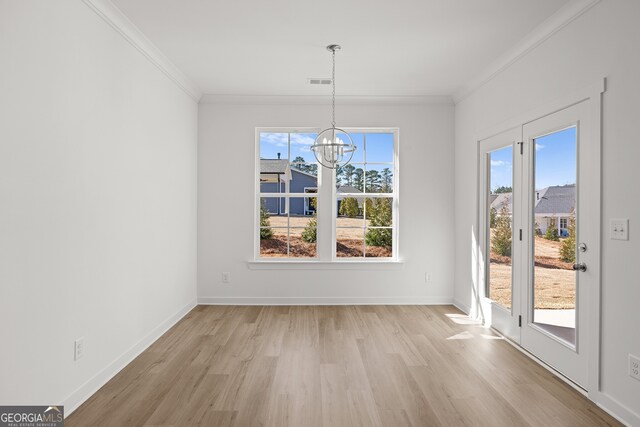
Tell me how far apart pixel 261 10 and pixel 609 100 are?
2536mm

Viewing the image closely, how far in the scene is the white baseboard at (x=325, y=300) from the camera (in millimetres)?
5246

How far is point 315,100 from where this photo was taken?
17.1 feet

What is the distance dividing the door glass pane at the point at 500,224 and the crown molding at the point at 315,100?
1330mm

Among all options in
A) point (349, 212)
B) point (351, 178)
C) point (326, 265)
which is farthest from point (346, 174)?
point (326, 265)

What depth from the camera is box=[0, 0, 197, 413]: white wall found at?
6.63ft

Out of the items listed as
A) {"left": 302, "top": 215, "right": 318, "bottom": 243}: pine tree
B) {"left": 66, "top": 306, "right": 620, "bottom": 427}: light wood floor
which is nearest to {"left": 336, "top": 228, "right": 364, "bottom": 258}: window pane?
{"left": 302, "top": 215, "right": 318, "bottom": 243}: pine tree

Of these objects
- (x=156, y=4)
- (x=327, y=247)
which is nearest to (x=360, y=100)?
(x=327, y=247)

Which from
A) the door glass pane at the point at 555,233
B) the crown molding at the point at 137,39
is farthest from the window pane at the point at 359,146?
the door glass pane at the point at 555,233

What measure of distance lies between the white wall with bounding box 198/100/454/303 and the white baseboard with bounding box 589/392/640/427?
109 inches

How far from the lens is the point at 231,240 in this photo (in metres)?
5.25

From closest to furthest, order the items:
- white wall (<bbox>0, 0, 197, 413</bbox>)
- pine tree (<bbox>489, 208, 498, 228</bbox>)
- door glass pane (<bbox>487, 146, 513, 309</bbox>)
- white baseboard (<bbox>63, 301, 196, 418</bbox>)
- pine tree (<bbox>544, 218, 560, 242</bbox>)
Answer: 1. white wall (<bbox>0, 0, 197, 413</bbox>)
2. white baseboard (<bbox>63, 301, 196, 418</bbox>)
3. pine tree (<bbox>544, 218, 560, 242</bbox>)
4. door glass pane (<bbox>487, 146, 513, 309</bbox>)
5. pine tree (<bbox>489, 208, 498, 228</bbox>)

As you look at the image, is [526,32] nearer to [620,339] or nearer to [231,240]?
[620,339]

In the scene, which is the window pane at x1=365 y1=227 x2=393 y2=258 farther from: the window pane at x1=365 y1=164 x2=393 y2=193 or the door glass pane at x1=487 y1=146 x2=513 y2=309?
the door glass pane at x1=487 y1=146 x2=513 y2=309

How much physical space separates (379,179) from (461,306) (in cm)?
200
